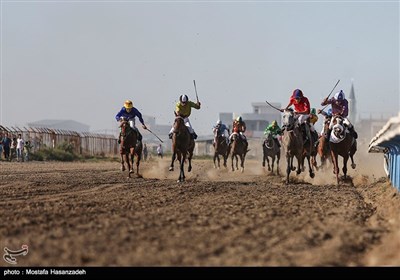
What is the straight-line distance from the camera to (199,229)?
313 inches

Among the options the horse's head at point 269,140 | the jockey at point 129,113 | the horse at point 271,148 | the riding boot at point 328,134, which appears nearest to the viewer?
the riding boot at point 328,134

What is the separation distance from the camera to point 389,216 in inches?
411

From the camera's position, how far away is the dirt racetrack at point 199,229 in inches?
251

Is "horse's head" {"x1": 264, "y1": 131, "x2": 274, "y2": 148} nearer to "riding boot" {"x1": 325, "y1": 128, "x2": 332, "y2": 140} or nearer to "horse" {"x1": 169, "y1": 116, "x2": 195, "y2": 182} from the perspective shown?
"riding boot" {"x1": 325, "y1": 128, "x2": 332, "y2": 140}

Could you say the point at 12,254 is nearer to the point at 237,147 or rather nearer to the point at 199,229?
the point at 199,229

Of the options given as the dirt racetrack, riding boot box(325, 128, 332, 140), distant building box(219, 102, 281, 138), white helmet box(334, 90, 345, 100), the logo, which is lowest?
the logo

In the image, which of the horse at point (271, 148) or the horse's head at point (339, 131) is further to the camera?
the horse at point (271, 148)

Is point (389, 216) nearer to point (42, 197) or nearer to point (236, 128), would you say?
point (42, 197)

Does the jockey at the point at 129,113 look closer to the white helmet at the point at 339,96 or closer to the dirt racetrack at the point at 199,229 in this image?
the white helmet at the point at 339,96

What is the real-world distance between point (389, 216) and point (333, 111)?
1000 centimetres

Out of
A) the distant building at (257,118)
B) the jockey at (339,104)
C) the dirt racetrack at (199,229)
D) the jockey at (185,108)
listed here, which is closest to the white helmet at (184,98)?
the jockey at (185,108)

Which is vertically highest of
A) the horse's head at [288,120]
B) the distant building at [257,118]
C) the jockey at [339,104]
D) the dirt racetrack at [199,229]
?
the distant building at [257,118]

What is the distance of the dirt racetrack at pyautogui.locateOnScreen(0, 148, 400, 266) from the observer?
21.0 ft

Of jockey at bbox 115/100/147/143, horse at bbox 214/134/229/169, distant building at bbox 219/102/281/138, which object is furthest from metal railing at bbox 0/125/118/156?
distant building at bbox 219/102/281/138
